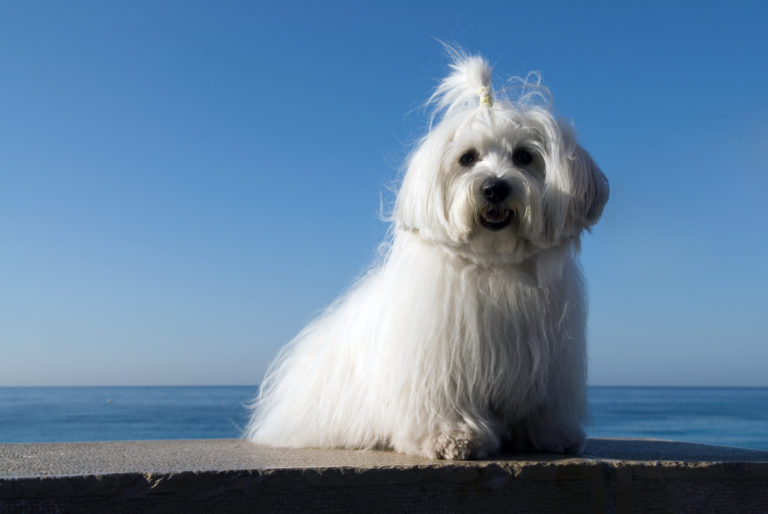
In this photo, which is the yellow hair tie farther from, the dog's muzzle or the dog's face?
the dog's muzzle

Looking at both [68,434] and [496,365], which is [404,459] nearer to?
[496,365]

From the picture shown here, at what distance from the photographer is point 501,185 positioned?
10.0ft

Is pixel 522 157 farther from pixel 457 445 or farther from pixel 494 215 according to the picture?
pixel 457 445

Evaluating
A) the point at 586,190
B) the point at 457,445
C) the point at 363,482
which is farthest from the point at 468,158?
the point at 363,482

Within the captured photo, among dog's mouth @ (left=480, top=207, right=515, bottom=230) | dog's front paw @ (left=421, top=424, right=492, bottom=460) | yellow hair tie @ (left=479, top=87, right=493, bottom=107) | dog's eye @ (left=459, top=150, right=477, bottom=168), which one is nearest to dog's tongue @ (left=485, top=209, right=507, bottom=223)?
dog's mouth @ (left=480, top=207, right=515, bottom=230)

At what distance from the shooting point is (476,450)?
124 inches

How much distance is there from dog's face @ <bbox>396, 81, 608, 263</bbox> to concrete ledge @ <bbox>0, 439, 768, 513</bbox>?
0.90 metres

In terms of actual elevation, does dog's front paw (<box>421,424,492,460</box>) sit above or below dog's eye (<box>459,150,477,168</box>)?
below

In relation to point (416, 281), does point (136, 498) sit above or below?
below

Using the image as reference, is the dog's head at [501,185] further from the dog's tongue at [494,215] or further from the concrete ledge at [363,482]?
the concrete ledge at [363,482]

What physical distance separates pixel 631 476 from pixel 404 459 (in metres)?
0.92

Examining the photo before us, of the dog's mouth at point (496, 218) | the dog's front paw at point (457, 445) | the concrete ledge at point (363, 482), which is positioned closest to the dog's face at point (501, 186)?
the dog's mouth at point (496, 218)

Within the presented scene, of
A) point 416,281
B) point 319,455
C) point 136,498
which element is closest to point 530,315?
point 416,281

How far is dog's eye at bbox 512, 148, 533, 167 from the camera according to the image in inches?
130
